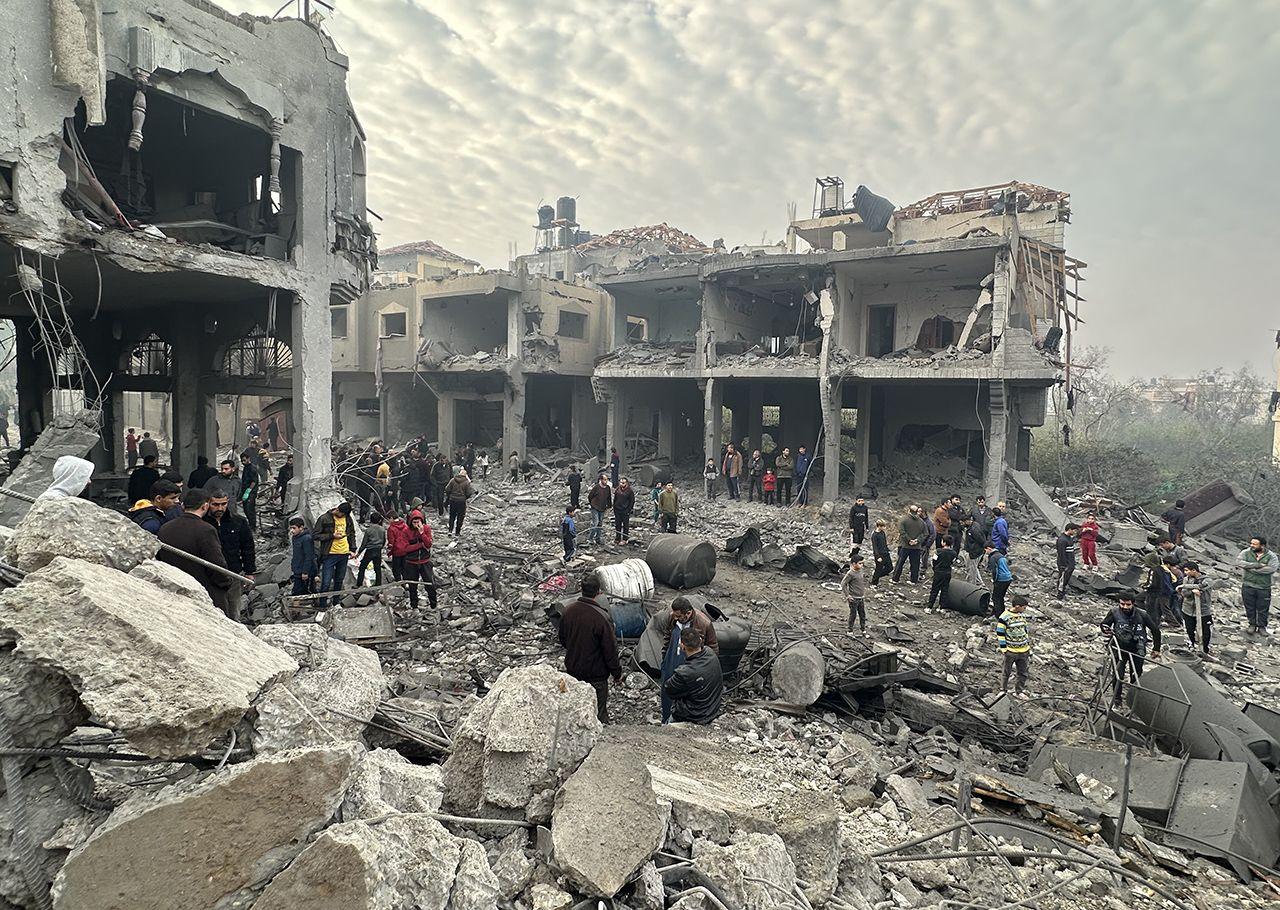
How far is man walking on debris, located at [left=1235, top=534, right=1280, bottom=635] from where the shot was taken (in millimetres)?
9406

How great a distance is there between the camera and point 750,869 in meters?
2.95

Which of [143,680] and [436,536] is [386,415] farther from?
[143,680]

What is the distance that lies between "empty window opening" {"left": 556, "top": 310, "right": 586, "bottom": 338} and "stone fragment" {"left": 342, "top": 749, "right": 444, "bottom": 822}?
22.2 m

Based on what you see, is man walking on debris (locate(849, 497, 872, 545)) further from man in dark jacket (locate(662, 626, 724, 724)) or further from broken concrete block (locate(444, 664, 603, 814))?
broken concrete block (locate(444, 664, 603, 814))

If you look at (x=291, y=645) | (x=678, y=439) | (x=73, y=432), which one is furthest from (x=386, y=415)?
Answer: (x=291, y=645)

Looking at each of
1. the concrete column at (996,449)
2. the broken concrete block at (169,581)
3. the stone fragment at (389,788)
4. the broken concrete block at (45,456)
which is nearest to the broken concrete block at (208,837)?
the stone fragment at (389,788)

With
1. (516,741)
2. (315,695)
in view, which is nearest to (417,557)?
(315,695)

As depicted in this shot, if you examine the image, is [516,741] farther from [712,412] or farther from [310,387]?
[712,412]

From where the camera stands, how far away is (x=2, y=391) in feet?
150

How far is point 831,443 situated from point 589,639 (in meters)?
13.4

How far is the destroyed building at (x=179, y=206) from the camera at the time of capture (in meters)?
7.43

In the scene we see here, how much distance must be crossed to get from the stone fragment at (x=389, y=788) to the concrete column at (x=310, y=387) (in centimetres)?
889

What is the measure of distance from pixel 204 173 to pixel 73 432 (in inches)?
294

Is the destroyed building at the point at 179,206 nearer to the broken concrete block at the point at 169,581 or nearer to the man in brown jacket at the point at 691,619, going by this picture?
the broken concrete block at the point at 169,581
